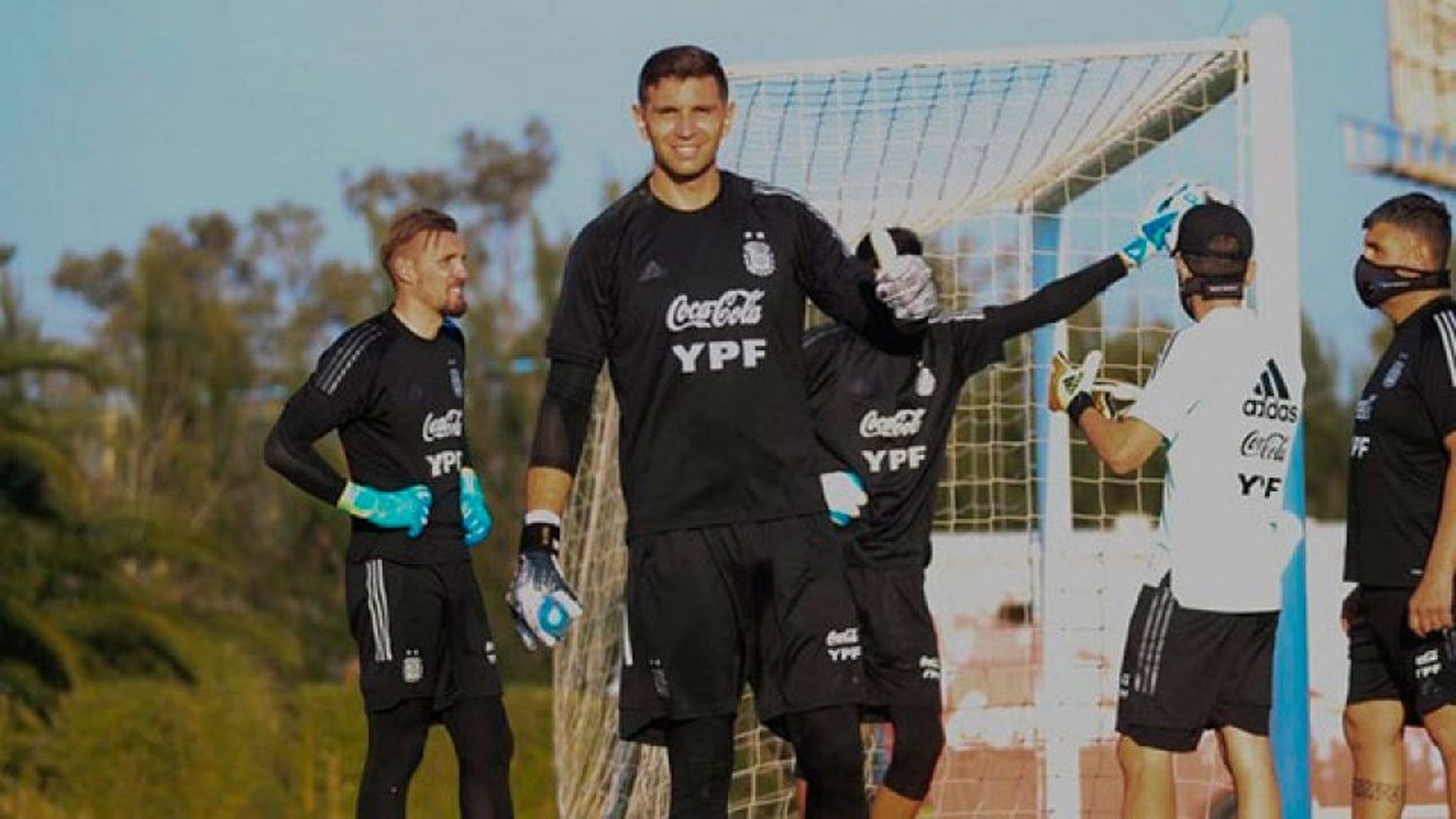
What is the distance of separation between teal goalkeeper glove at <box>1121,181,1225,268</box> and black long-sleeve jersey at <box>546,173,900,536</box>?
1588 mm

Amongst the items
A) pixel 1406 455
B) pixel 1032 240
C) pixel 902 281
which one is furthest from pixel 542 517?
pixel 1032 240

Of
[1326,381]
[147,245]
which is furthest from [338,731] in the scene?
[1326,381]

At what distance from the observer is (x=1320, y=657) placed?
49.8 feet

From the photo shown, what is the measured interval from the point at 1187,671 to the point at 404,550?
9.51 feet

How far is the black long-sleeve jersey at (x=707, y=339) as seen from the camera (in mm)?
6848

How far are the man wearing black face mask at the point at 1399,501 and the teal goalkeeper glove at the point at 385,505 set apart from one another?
320cm

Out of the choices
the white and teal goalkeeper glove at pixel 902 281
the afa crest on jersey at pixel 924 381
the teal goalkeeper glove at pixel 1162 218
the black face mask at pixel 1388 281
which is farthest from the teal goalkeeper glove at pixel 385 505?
the black face mask at pixel 1388 281

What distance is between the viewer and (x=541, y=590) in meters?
6.72

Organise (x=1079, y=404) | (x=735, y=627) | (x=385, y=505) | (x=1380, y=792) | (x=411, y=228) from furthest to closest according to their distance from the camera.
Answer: (x=411, y=228) → (x=385, y=505) → (x=1380, y=792) → (x=1079, y=404) → (x=735, y=627)

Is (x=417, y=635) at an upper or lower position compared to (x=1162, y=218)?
lower

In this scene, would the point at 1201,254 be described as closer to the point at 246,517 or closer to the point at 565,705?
the point at 565,705

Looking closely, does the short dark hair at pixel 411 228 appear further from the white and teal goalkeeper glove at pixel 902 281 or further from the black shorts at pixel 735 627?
the white and teal goalkeeper glove at pixel 902 281

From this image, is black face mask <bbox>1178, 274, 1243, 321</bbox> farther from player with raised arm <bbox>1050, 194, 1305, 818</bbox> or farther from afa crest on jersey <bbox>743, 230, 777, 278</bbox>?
afa crest on jersey <bbox>743, 230, 777, 278</bbox>

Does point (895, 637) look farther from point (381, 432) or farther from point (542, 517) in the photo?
point (542, 517)
